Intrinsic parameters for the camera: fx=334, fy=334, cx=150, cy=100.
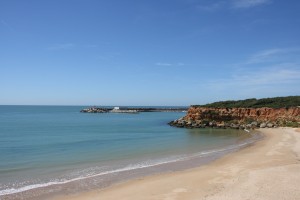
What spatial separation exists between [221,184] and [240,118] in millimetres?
42670

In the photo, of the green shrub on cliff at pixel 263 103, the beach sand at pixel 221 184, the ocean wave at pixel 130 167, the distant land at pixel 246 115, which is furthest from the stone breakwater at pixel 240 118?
the beach sand at pixel 221 184

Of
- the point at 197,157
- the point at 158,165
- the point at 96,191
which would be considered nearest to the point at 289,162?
the point at 197,157

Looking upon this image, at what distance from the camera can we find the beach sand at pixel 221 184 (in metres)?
13.8

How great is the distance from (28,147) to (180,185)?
18878mm

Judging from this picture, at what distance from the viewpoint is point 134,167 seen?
20812mm

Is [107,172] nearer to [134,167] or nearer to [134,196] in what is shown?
[134,167]

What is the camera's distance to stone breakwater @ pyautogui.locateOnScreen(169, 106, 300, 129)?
170 ft

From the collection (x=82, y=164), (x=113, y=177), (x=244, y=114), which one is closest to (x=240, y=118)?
(x=244, y=114)

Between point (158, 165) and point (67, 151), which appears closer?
point (158, 165)

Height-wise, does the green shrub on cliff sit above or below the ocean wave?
above

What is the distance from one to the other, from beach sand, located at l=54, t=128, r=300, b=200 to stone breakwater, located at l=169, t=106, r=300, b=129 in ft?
99.9

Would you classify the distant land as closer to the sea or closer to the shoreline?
the sea

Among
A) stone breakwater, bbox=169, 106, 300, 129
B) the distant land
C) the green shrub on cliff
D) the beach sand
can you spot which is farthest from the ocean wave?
the green shrub on cliff

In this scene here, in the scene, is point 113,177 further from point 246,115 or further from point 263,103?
point 263,103
